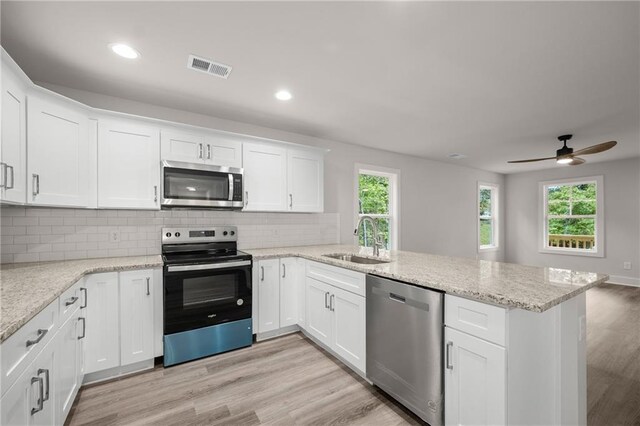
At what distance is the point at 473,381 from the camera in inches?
56.6

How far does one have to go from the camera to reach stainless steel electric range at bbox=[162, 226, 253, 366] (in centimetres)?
242

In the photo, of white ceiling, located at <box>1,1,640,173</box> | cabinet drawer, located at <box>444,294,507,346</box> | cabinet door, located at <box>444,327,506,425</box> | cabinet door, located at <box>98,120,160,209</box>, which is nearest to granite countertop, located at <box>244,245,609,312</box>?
cabinet drawer, located at <box>444,294,507,346</box>

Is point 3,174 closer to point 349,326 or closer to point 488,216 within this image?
point 349,326

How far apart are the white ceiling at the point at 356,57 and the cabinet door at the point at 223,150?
1.10 ft

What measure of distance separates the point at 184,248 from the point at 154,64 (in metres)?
1.69

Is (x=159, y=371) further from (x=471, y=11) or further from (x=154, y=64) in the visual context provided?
(x=471, y=11)

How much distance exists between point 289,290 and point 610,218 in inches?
262

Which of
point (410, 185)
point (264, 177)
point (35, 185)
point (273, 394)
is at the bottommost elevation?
point (273, 394)

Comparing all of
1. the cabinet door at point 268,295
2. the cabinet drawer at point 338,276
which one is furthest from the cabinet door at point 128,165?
the cabinet drawer at point 338,276

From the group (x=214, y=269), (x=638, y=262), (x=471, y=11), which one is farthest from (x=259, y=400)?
(x=638, y=262)

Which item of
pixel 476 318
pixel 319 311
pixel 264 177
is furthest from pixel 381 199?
pixel 476 318

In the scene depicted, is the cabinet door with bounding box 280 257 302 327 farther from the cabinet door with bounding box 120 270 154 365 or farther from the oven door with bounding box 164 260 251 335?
the cabinet door with bounding box 120 270 154 365

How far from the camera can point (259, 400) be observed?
6.57ft

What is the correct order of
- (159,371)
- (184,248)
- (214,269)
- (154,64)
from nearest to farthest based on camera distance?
(154,64) < (159,371) < (214,269) < (184,248)
